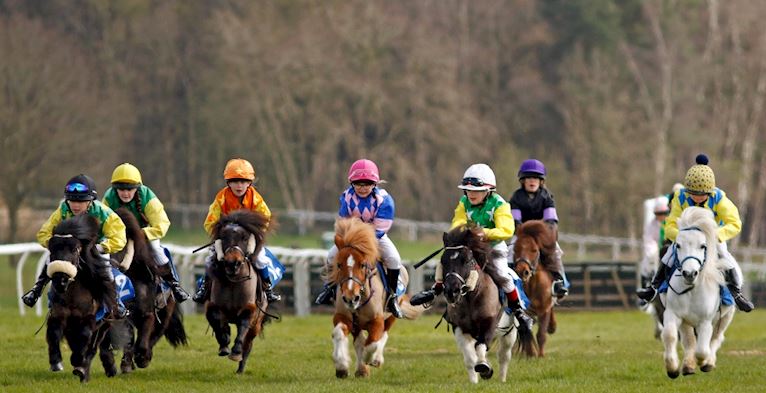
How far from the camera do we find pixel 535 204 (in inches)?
752

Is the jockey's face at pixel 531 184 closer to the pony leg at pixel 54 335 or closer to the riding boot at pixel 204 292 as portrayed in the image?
the riding boot at pixel 204 292

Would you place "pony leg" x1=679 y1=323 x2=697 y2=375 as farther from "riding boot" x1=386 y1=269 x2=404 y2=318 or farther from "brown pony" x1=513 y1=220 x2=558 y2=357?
"brown pony" x1=513 y1=220 x2=558 y2=357

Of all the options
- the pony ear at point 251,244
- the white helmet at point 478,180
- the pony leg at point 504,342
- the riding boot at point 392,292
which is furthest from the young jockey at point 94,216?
the pony leg at point 504,342

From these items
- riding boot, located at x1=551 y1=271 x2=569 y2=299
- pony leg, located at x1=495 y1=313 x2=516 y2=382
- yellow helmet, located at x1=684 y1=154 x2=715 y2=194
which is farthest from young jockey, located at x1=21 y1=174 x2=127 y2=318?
riding boot, located at x1=551 y1=271 x2=569 y2=299

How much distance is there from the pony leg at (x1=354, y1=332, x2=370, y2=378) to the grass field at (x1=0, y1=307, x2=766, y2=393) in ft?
0.39

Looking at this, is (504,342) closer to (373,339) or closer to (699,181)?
(373,339)

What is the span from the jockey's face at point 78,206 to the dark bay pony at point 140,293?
0.71 meters

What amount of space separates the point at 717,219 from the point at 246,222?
14.3ft

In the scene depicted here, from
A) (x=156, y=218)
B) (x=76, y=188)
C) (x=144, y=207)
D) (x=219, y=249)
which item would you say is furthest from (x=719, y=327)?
(x=76, y=188)

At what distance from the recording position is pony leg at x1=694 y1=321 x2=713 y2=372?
582 inches

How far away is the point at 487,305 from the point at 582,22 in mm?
52402

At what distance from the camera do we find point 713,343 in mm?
15523

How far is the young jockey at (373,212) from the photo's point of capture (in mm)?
15836

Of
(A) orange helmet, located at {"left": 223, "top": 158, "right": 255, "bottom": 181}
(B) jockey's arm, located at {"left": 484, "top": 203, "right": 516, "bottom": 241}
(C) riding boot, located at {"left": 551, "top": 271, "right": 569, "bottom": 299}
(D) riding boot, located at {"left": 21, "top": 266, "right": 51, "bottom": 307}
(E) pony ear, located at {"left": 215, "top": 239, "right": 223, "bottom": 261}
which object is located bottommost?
(C) riding boot, located at {"left": 551, "top": 271, "right": 569, "bottom": 299}
